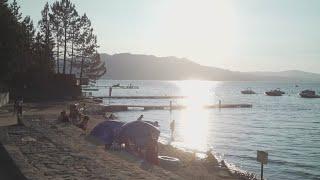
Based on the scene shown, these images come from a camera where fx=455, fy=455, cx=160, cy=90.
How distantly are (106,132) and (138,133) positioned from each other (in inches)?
98.3

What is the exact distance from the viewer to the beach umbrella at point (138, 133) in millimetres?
21969

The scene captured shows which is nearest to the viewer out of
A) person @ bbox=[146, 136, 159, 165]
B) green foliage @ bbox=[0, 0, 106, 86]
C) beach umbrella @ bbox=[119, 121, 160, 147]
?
person @ bbox=[146, 136, 159, 165]

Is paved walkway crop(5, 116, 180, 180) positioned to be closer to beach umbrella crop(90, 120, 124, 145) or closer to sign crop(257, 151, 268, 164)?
beach umbrella crop(90, 120, 124, 145)

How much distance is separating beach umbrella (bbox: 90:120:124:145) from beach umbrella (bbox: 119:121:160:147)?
80 cm

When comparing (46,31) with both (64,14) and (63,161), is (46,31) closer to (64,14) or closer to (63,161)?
(64,14)

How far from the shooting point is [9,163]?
517 inches

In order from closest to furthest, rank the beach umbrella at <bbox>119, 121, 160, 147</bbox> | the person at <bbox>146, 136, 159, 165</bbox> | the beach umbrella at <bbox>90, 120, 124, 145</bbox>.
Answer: the person at <bbox>146, 136, 159, 165</bbox>, the beach umbrella at <bbox>119, 121, 160, 147</bbox>, the beach umbrella at <bbox>90, 120, 124, 145</bbox>

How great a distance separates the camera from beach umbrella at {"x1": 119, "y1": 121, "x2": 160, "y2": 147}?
2197cm

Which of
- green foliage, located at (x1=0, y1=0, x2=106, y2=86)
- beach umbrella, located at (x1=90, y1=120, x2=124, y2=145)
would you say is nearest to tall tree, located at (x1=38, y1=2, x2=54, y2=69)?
green foliage, located at (x1=0, y1=0, x2=106, y2=86)

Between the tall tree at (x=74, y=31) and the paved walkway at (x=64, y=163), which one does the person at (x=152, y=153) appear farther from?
the tall tree at (x=74, y=31)

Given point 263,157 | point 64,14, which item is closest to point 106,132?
point 263,157

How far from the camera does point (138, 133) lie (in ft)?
72.4

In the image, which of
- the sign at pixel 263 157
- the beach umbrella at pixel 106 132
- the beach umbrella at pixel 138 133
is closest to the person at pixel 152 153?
the beach umbrella at pixel 138 133

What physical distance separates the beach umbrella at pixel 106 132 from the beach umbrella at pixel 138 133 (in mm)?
798
